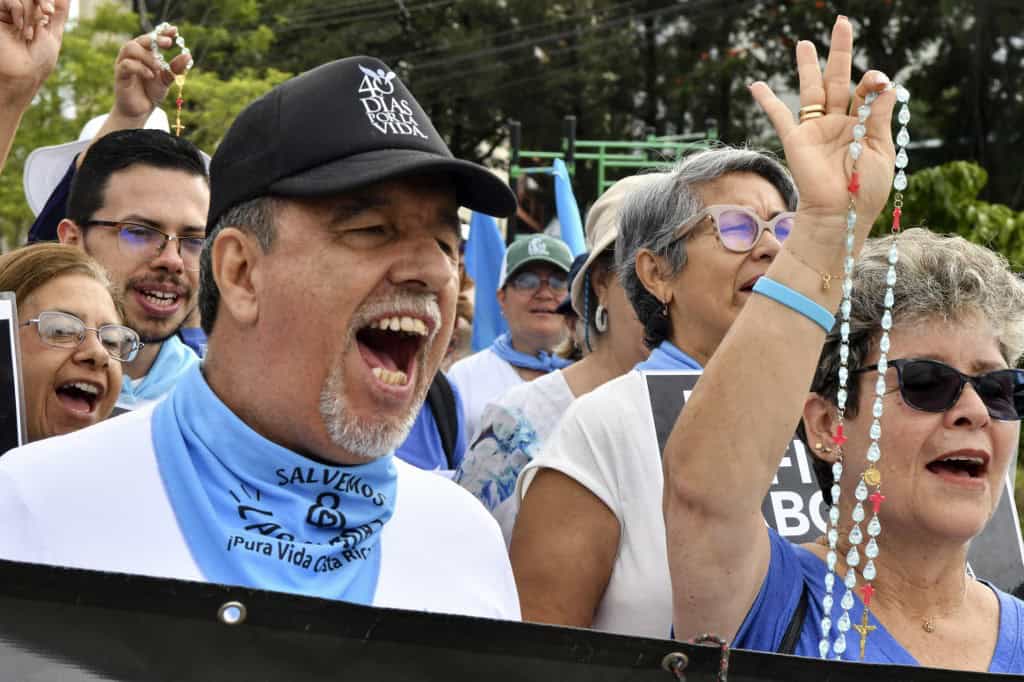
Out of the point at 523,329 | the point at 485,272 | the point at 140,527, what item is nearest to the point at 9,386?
the point at 140,527

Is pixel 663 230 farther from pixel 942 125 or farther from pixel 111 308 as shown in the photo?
pixel 942 125

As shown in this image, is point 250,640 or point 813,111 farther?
point 813,111

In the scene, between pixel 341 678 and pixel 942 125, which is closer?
pixel 341 678

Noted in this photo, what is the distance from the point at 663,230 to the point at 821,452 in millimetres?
752

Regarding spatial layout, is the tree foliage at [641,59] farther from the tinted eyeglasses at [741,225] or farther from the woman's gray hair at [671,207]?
the tinted eyeglasses at [741,225]

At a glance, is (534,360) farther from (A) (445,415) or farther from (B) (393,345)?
(B) (393,345)

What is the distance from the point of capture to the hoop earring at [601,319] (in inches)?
166

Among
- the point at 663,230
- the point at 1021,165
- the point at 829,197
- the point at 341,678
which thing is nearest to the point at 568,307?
the point at 663,230

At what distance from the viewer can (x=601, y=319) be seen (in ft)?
13.9

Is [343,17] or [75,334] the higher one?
[343,17]

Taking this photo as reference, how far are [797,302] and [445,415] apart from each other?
244 cm

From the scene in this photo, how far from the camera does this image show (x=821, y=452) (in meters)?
2.67

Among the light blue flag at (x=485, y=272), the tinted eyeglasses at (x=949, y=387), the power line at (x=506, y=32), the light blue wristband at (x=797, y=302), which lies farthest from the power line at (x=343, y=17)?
the light blue wristband at (x=797, y=302)

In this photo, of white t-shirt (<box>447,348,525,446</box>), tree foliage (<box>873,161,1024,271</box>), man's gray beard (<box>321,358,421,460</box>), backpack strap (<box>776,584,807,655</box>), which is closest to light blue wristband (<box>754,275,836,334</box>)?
backpack strap (<box>776,584,807,655</box>)
